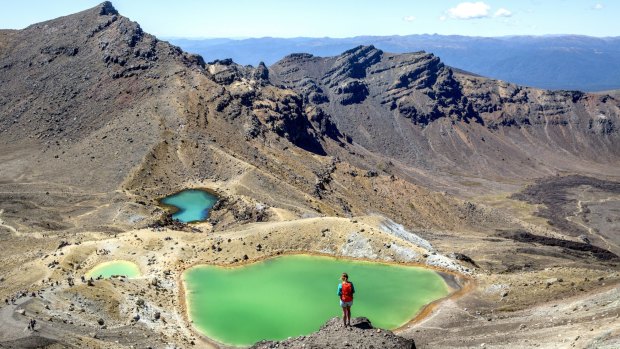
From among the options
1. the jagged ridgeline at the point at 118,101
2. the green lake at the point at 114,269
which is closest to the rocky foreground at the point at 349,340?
the green lake at the point at 114,269

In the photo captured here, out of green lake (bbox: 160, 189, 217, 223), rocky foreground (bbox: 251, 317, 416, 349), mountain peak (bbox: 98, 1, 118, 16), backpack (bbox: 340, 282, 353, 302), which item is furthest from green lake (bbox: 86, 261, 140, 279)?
mountain peak (bbox: 98, 1, 118, 16)

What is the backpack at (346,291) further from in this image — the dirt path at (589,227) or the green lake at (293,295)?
the dirt path at (589,227)

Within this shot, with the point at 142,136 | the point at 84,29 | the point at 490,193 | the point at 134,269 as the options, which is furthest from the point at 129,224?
the point at 490,193

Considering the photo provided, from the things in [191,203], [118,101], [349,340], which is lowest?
[191,203]

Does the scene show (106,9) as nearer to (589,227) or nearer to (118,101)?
(118,101)

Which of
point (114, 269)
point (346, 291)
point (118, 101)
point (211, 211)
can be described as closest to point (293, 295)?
point (346, 291)

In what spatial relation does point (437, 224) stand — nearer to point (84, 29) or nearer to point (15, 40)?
point (84, 29)
